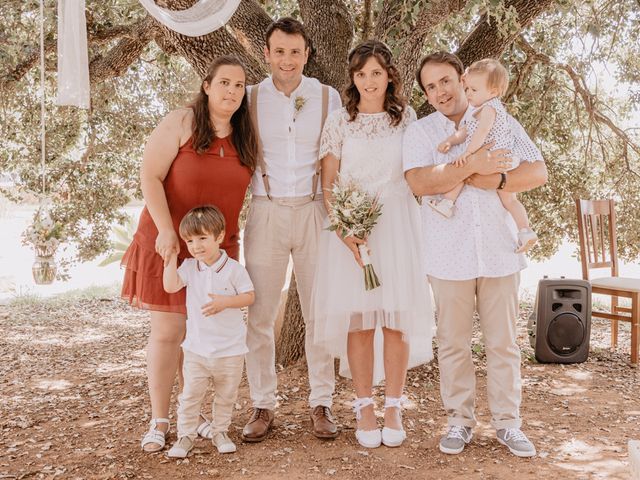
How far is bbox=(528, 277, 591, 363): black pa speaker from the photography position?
560 centimetres

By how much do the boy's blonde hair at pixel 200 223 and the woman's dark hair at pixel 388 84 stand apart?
35.8 inches

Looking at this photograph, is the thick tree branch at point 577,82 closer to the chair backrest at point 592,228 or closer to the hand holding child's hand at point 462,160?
the chair backrest at point 592,228

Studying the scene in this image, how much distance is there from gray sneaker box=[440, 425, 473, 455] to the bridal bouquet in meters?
0.94

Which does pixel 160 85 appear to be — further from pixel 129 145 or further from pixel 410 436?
pixel 410 436

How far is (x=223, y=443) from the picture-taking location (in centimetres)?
352

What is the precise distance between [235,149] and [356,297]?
3.37ft

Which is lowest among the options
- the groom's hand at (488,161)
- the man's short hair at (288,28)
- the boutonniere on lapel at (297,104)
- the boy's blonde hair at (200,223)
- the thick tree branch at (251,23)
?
the boy's blonde hair at (200,223)

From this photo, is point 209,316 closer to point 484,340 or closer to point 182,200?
point 182,200

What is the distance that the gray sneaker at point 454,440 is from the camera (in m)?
3.55

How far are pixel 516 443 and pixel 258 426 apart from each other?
55.9 inches

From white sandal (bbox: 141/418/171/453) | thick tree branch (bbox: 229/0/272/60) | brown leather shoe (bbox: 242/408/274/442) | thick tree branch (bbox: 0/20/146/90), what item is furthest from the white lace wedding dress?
thick tree branch (bbox: 0/20/146/90)

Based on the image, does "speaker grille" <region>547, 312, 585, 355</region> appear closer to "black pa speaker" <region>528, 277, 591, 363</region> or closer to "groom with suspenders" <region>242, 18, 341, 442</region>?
"black pa speaker" <region>528, 277, 591, 363</region>

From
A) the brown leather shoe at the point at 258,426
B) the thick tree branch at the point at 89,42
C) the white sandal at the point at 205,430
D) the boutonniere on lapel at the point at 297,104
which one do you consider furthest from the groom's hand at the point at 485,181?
the thick tree branch at the point at 89,42

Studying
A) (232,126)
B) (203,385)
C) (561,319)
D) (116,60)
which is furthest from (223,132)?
(561,319)
